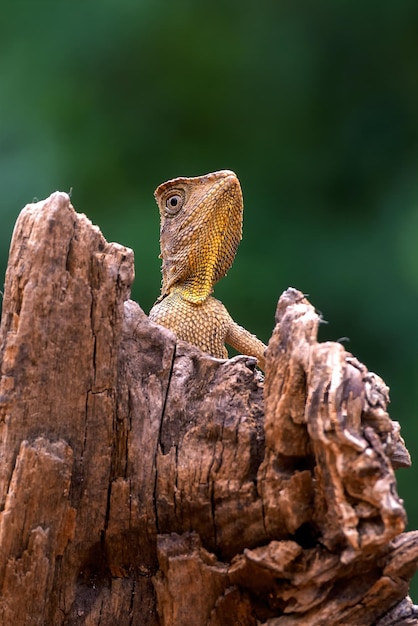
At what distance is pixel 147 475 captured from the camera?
3.00 m

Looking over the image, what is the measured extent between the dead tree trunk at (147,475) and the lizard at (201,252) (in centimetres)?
105

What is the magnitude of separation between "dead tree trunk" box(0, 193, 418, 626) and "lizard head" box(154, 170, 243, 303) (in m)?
1.21

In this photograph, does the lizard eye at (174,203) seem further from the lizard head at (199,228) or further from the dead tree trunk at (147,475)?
the dead tree trunk at (147,475)

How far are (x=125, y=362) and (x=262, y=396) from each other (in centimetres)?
51

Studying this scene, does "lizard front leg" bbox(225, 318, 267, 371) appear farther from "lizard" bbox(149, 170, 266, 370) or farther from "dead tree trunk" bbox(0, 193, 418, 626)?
"dead tree trunk" bbox(0, 193, 418, 626)

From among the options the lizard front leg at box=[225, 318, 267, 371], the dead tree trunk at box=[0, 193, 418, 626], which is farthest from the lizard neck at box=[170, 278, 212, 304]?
the dead tree trunk at box=[0, 193, 418, 626]

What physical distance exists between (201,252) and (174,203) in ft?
0.95

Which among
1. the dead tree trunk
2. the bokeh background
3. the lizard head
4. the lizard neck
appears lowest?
the dead tree trunk

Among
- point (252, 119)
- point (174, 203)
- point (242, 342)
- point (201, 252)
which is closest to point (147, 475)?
point (242, 342)

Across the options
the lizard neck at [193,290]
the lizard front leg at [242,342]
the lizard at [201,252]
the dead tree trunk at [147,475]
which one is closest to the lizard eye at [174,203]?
the lizard at [201,252]

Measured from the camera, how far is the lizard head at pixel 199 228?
4.23 meters

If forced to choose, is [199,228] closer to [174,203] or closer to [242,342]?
[174,203]

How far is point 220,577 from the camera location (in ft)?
9.50

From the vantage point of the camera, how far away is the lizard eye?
431 cm
